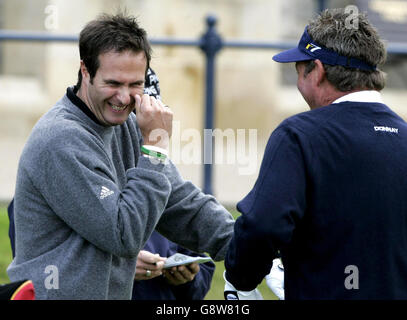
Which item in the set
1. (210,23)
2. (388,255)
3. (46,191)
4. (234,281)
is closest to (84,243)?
(46,191)

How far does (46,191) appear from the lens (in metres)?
2.87

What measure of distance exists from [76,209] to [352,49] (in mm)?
1133

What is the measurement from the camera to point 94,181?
9.36ft

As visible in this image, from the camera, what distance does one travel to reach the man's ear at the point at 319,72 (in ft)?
9.64

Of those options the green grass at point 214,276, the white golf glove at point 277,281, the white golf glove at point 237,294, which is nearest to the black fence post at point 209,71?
the green grass at point 214,276

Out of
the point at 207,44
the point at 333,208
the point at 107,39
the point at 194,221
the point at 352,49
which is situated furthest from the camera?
the point at 207,44

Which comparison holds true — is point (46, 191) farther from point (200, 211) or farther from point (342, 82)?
point (342, 82)

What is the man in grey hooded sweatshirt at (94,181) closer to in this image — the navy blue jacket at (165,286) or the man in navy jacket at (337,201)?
the man in navy jacket at (337,201)

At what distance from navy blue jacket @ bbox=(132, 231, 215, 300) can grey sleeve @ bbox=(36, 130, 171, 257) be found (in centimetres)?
104

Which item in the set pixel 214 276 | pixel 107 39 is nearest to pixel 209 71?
pixel 214 276

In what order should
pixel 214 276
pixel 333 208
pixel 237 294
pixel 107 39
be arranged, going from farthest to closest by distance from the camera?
pixel 214 276, pixel 237 294, pixel 107 39, pixel 333 208

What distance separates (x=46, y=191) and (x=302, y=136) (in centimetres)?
92

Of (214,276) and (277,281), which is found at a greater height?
(277,281)

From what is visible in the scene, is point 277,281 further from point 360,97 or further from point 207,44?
point 207,44
